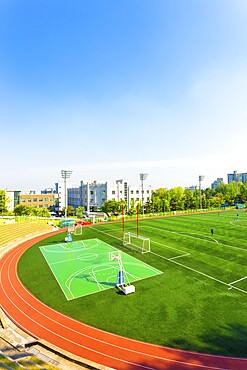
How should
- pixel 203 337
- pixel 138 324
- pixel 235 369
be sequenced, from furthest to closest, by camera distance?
pixel 138 324 → pixel 203 337 → pixel 235 369

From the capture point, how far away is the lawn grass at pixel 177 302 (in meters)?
10.8

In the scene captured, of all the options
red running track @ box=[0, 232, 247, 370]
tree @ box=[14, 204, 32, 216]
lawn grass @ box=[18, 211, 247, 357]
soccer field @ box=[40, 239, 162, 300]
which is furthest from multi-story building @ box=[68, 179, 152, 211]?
red running track @ box=[0, 232, 247, 370]

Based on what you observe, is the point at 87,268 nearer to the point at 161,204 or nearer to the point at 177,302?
the point at 177,302

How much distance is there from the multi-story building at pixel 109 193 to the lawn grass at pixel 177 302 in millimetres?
55903

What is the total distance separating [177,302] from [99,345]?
5.72 meters

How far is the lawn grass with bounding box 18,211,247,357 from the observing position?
1078cm

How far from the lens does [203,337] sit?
34.9 feet

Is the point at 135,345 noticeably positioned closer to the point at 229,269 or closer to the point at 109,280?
the point at 109,280

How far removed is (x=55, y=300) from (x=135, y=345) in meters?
6.53

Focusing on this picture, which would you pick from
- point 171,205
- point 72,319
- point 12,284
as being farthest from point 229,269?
point 171,205

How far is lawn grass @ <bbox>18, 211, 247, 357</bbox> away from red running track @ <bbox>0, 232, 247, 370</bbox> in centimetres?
45

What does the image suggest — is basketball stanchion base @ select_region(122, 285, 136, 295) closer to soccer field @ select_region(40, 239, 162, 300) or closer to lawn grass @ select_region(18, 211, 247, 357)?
lawn grass @ select_region(18, 211, 247, 357)

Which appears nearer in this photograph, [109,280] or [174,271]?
[109,280]

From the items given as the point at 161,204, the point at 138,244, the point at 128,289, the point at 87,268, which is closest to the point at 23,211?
the point at 138,244
